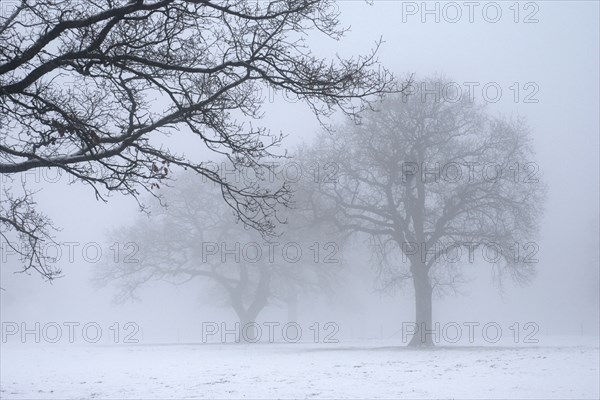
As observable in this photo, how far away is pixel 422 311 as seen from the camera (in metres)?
33.4

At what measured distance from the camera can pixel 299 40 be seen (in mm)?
11625

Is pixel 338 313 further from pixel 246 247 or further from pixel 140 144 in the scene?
pixel 140 144

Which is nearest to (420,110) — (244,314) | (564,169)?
(244,314)

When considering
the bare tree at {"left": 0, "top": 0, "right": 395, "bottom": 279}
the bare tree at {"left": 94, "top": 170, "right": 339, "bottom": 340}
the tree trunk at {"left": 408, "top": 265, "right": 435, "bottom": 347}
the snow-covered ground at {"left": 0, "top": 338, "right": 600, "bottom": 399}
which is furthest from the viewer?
the bare tree at {"left": 94, "top": 170, "right": 339, "bottom": 340}

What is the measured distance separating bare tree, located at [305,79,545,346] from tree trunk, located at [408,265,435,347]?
0.04m

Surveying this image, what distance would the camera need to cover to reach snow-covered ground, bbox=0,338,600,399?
14.4 m

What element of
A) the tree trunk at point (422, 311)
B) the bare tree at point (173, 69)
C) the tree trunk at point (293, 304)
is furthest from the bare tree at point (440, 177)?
the bare tree at point (173, 69)

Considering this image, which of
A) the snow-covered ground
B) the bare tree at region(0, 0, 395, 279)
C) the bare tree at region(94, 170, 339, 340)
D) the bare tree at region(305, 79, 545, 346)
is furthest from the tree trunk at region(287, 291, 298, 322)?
the bare tree at region(0, 0, 395, 279)

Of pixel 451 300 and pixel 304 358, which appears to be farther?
pixel 451 300

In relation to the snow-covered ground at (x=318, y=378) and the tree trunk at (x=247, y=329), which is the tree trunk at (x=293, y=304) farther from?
the snow-covered ground at (x=318, y=378)

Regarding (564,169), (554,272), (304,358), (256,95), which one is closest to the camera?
(256,95)

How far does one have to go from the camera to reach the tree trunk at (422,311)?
32969mm

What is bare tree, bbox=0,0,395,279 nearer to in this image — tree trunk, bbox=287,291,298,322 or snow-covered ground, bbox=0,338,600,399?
snow-covered ground, bbox=0,338,600,399

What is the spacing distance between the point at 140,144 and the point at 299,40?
297 cm
